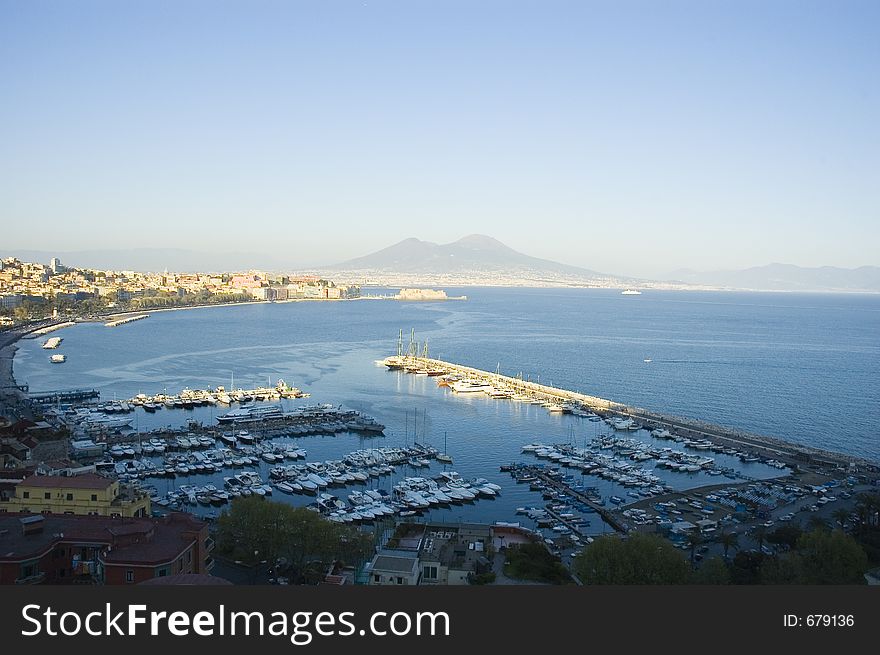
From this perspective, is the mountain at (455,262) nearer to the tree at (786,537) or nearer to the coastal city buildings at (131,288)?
the coastal city buildings at (131,288)

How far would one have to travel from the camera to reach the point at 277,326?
25281 millimetres

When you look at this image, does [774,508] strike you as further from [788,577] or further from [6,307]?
[6,307]

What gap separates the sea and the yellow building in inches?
95.3

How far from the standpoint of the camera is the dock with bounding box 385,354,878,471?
824cm

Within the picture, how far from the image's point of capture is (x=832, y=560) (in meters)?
3.86

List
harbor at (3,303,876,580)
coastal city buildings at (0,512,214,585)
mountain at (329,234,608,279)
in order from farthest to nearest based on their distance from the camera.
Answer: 1. mountain at (329,234,608,279)
2. harbor at (3,303,876,580)
3. coastal city buildings at (0,512,214,585)

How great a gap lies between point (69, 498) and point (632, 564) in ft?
10.6

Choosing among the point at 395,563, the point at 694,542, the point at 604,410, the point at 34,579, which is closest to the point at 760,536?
the point at 694,542

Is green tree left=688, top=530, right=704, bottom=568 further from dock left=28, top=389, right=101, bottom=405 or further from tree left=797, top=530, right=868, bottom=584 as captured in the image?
dock left=28, top=389, right=101, bottom=405

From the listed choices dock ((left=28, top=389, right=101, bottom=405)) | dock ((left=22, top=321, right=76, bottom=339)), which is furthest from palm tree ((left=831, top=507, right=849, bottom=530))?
dock ((left=22, top=321, right=76, bottom=339))

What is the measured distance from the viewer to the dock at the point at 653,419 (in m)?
8.24

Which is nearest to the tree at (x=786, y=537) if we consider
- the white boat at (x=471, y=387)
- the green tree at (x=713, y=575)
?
the green tree at (x=713, y=575)

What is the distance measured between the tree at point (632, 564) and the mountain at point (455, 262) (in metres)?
92.4

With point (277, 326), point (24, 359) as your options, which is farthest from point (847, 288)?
point (24, 359)
